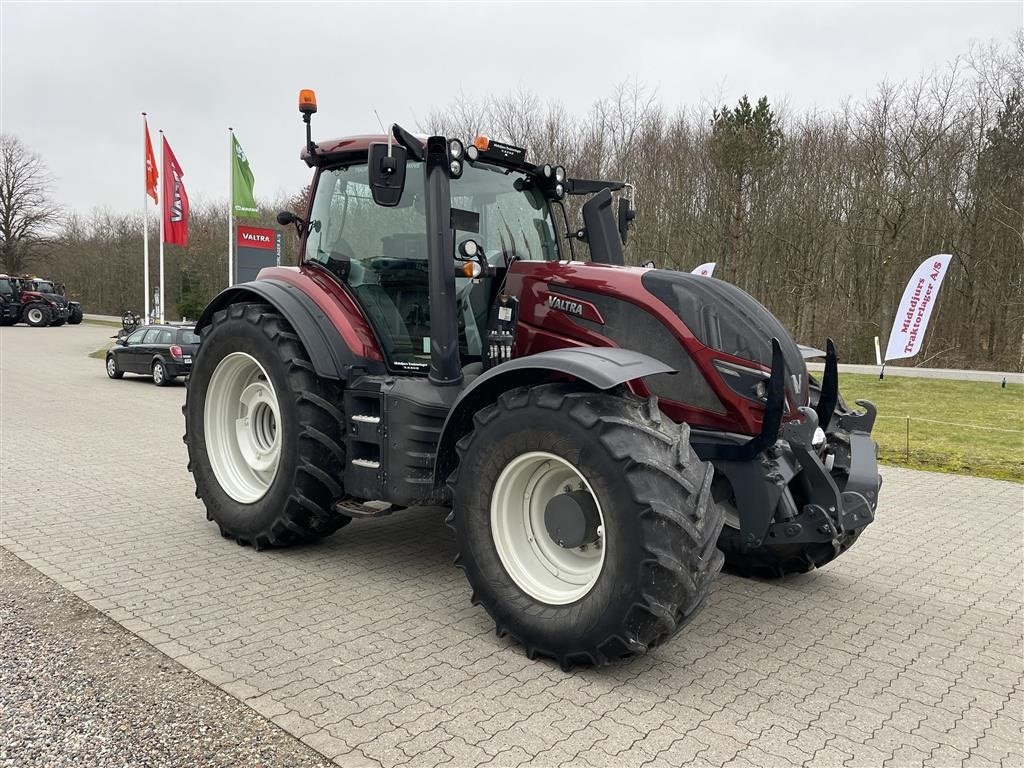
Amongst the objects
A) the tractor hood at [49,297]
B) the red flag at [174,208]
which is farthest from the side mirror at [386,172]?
the tractor hood at [49,297]

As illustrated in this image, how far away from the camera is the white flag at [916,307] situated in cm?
1572

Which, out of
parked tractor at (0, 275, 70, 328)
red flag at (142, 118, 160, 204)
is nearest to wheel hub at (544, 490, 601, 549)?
red flag at (142, 118, 160, 204)

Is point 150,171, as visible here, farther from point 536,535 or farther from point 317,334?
point 536,535

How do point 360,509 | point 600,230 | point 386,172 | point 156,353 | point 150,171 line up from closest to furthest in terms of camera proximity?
point 386,172
point 360,509
point 600,230
point 156,353
point 150,171

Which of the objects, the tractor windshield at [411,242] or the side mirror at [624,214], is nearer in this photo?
the tractor windshield at [411,242]

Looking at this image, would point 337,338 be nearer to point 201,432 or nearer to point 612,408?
point 201,432

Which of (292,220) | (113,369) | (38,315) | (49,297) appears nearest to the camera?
(292,220)

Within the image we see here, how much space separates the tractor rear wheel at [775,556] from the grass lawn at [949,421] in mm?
4916

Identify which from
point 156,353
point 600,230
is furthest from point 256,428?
point 156,353

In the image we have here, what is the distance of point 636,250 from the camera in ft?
83.3

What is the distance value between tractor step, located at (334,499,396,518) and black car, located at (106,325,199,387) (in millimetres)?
12545

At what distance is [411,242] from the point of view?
450 centimetres

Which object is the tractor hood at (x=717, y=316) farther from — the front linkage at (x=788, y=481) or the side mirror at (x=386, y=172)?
the side mirror at (x=386, y=172)

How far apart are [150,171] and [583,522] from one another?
938 inches
